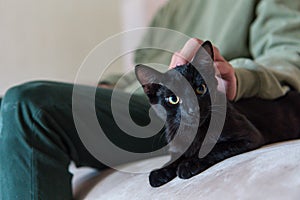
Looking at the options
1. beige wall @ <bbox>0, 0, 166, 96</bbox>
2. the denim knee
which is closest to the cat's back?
the denim knee

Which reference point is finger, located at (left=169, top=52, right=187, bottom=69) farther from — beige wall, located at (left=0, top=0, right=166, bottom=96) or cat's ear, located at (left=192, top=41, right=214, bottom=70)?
beige wall, located at (left=0, top=0, right=166, bottom=96)

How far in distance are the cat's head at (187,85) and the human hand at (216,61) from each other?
6 cm

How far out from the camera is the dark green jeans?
28.1 inches

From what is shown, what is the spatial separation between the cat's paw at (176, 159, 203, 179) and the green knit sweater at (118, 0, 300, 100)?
9.0 inches

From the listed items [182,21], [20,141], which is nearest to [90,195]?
[20,141]

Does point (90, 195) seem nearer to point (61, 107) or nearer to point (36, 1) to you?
point (61, 107)

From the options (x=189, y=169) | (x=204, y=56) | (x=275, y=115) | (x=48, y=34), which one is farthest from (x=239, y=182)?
(x=48, y=34)

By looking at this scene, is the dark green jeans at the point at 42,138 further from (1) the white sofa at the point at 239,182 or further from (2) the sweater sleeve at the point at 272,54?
(2) the sweater sleeve at the point at 272,54

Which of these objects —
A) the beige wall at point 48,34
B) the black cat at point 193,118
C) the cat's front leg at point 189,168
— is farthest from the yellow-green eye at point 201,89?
the beige wall at point 48,34

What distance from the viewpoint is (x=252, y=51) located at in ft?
3.51

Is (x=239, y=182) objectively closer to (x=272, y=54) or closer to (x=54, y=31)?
(x=272, y=54)

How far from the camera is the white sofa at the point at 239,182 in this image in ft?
1.58

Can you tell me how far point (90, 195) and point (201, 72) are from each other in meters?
0.33

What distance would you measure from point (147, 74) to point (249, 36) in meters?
0.51
